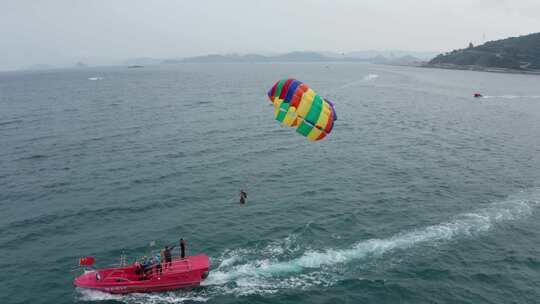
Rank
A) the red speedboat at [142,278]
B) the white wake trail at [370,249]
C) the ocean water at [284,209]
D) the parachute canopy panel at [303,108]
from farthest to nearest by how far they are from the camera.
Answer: the parachute canopy panel at [303,108] → the white wake trail at [370,249] → the ocean water at [284,209] → the red speedboat at [142,278]

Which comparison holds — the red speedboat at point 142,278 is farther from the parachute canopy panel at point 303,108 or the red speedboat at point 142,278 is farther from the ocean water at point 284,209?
the parachute canopy panel at point 303,108

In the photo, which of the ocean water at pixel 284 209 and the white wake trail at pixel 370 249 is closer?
the ocean water at pixel 284 209

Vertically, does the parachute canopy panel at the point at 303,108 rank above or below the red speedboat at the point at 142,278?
above

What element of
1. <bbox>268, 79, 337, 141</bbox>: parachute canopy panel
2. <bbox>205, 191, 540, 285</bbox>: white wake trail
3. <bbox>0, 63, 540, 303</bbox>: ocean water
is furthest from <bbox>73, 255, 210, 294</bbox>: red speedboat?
<bbox>268, 79, 337, 141</bbox>: parachute canopy panel

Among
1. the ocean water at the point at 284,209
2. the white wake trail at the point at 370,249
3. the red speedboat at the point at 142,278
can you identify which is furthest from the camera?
the white wake trail at the point at 370,249

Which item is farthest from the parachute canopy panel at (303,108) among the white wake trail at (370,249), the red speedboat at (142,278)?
the red speedboat at (142,278)

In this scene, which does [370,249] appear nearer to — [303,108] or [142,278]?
[303,108]

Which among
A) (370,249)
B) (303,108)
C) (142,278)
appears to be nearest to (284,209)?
(370,249)

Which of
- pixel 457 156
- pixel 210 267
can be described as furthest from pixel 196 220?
pixel 457 156
